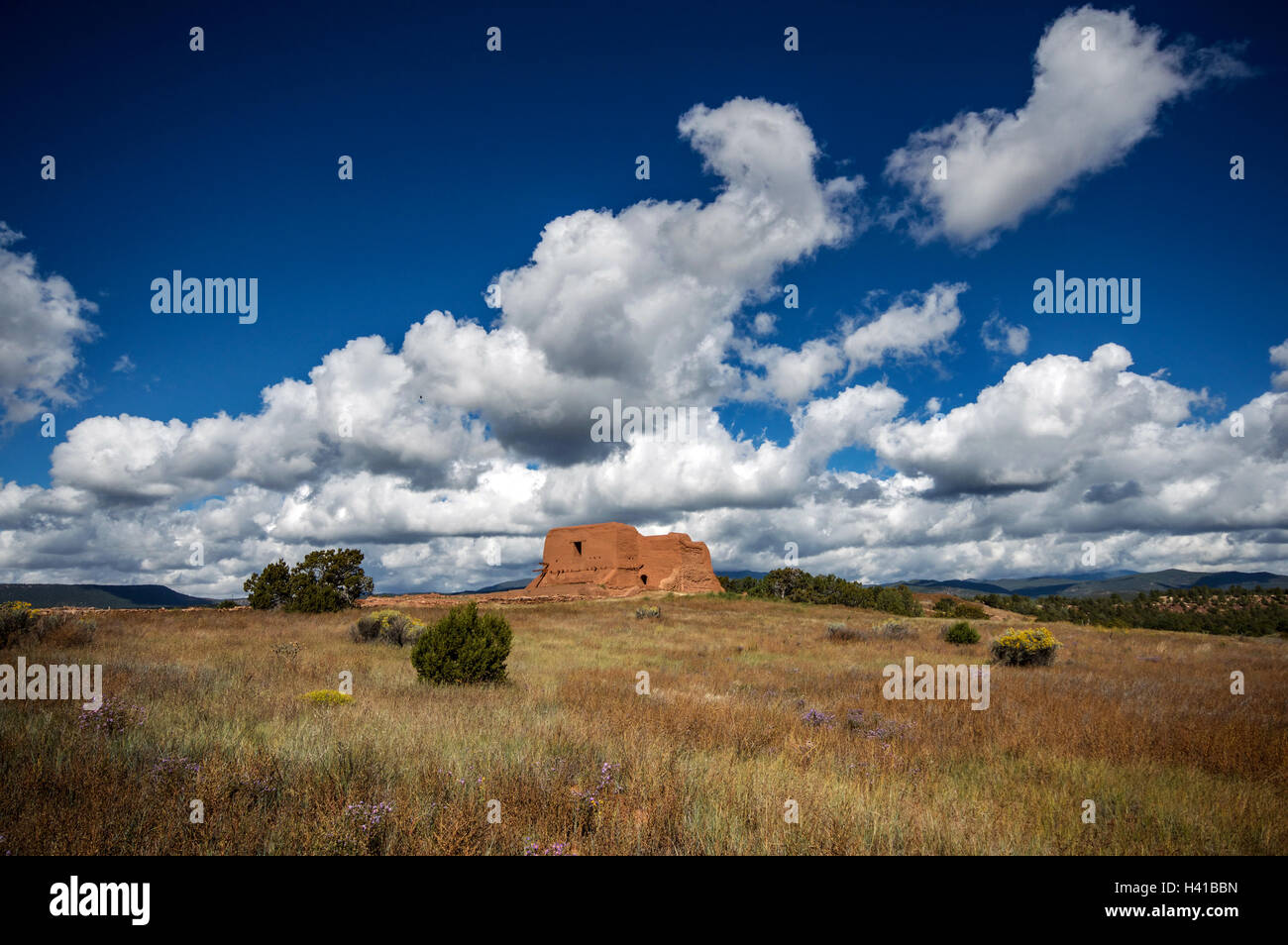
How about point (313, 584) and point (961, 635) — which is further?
point (313, 584)

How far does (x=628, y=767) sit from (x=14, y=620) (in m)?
15.8

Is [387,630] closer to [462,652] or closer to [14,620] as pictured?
[462,652]

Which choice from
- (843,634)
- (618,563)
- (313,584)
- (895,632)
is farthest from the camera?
(618,563)

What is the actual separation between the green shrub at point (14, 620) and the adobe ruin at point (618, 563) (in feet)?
129

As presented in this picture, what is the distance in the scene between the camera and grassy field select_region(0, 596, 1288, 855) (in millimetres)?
3500

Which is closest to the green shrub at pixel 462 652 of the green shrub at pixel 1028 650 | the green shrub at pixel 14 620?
the green shrub at pixel 14 620

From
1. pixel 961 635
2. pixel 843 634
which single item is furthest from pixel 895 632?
pixel 961 635

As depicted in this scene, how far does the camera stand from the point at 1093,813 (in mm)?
4438

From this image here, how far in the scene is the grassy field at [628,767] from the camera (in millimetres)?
3500

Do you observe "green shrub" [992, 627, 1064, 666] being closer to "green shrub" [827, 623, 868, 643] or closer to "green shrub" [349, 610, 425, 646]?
"green shrub" [827, 623, 868, 643]

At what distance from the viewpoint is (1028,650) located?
1362cm
